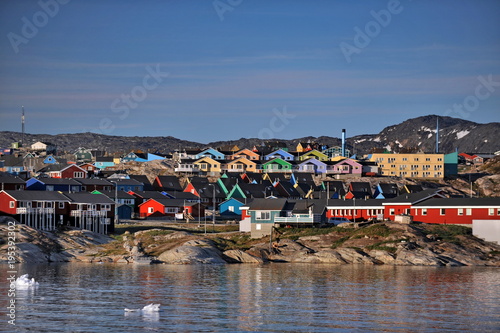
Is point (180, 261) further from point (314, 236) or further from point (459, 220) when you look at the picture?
point (459, 220)

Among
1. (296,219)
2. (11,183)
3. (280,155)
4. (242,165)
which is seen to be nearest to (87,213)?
(11,183)

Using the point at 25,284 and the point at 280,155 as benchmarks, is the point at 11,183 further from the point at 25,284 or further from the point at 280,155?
the point at 280,155

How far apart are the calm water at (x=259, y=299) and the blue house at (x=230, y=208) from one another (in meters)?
45.3

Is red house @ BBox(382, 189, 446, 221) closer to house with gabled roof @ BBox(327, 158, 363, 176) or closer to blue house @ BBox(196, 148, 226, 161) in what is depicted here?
house with gabled roof @ BBox(327, 158, 363, 176)

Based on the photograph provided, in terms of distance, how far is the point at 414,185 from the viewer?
14200 centimetres

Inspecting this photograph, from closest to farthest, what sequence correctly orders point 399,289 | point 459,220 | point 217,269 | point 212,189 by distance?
1. point 399,289
2. point 217,269
3. point 459,220
4. point 212,189

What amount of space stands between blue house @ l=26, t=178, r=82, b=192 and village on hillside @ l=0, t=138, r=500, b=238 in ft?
0.51

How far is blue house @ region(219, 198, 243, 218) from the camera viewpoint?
11706 cm

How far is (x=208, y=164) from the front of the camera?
535 feet

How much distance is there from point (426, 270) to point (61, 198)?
134 ft

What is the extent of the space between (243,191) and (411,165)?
58.0 m

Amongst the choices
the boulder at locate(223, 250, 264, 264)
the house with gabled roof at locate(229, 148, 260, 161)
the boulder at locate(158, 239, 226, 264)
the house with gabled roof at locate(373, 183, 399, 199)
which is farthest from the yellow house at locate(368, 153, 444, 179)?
the boulder at locate(158, 239, 226, 264)

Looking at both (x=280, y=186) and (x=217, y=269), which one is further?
(x=280, y=186)

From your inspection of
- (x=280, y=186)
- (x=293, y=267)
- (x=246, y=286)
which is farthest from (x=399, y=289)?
(x=280, y=186)
